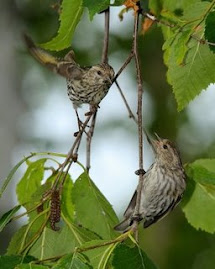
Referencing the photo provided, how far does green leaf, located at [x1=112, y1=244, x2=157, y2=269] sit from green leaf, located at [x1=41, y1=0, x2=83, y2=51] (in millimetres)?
863

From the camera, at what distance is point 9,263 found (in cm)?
227

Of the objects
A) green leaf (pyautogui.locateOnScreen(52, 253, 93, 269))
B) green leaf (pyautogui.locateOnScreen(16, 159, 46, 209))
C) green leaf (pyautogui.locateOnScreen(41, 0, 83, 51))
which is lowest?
green leaf (pyautogui.locateOnScreen(52, 253, 93, 269))

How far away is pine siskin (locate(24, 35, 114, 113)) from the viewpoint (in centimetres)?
331

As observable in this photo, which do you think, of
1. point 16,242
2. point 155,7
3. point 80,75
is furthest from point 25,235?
point 80,75

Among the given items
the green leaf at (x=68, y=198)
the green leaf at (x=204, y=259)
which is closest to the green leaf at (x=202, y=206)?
the green leaf at (x=68, y=198)

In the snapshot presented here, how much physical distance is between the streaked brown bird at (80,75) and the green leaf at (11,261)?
2.88 ft

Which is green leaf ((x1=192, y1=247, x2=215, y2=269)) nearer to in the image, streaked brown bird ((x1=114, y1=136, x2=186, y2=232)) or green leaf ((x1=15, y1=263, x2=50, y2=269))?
streaked brown bird ((x1=114, y1=136, x2=186, y2=232))

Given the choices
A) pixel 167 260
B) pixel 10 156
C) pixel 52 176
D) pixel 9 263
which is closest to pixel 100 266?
pixel 9 263

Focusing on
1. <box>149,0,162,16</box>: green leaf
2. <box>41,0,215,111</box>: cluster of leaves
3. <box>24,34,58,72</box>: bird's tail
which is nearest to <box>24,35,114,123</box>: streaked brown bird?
<box>24,34,58,72</box>: bird's tail

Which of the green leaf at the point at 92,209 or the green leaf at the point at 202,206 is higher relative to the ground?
the green leaf at the point at 92,209

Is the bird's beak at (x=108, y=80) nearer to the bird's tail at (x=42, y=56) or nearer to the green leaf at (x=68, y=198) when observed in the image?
the bird's tail at (x=42, y=56)

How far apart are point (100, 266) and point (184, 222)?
8873 millimetres

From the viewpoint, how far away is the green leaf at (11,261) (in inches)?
88.7

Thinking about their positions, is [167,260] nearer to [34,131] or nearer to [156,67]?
[156,67]
